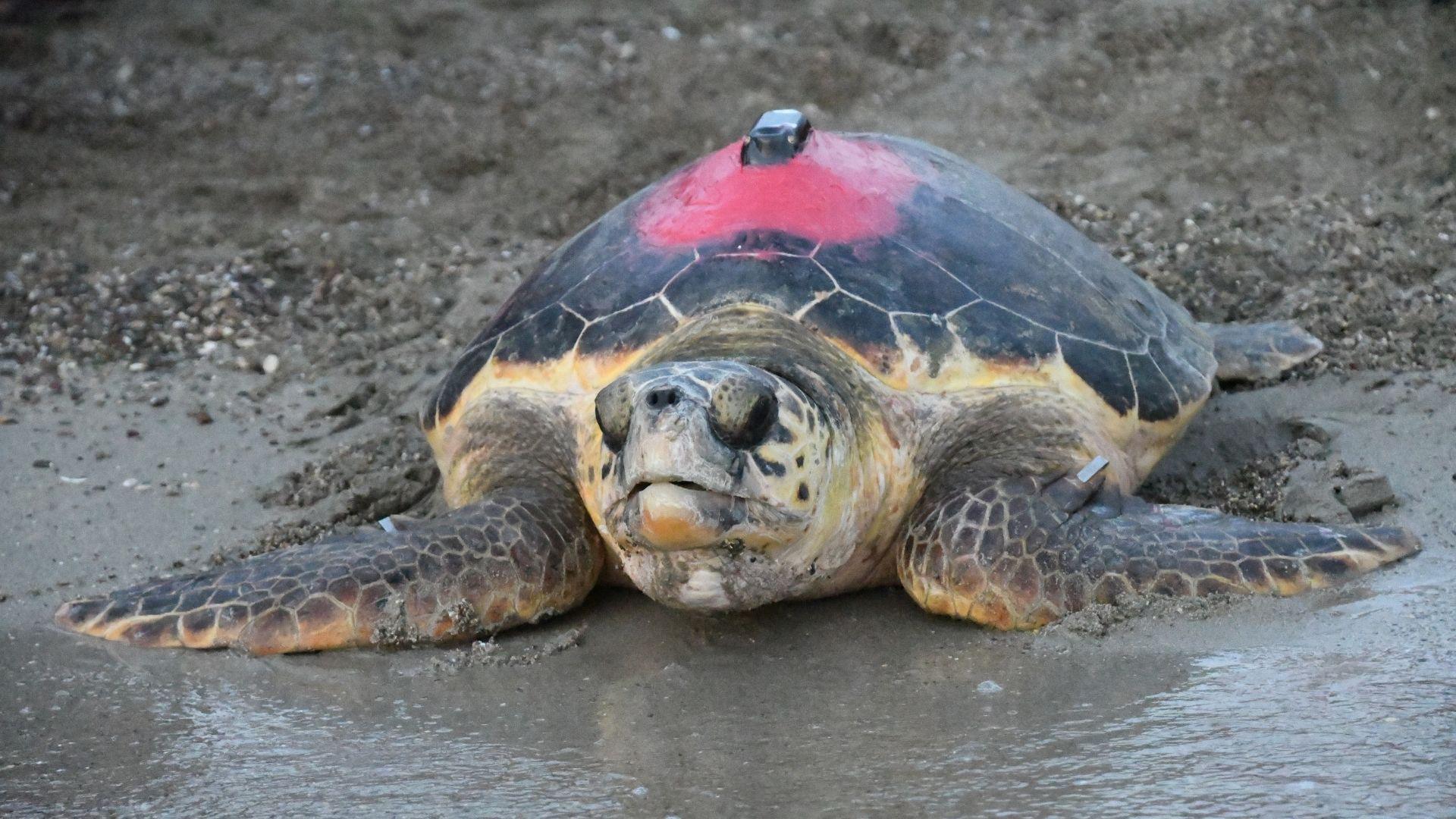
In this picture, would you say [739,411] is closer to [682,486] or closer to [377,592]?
[682,486]

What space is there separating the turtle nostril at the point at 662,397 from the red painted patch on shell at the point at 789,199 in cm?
91

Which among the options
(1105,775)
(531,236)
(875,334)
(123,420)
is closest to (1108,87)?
(531,236)

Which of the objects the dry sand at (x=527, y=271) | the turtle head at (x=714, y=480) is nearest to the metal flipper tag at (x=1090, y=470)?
the dry sand at (x=527, y=271)

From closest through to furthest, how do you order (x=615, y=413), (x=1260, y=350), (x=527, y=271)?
(x=615, y=413) → (x=1260, y=350) → (x=527, y=271)

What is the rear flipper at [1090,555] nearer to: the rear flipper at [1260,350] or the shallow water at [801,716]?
the shallow water at [801,716]

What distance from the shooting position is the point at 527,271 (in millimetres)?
5301

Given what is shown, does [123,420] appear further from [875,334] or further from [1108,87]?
[1108,87]

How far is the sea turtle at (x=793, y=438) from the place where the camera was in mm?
2760

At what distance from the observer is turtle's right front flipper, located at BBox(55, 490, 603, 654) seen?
3.02 m

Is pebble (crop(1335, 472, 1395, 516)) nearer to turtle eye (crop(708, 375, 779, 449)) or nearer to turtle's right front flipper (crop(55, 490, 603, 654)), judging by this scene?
turtle eye (crop(708, 375, 779, 449))

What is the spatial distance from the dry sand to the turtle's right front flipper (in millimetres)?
61

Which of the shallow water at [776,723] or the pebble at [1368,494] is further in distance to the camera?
the pebble at [1368,494]

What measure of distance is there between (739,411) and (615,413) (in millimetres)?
231

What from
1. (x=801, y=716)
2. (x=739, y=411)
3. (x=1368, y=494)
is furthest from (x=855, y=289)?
(x=1368, y=494)
